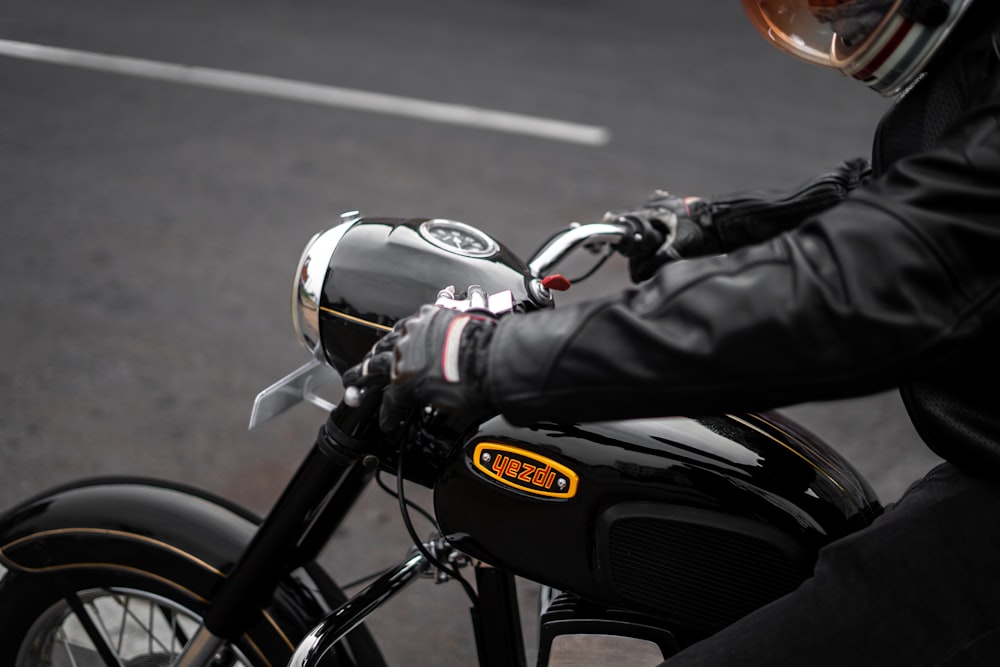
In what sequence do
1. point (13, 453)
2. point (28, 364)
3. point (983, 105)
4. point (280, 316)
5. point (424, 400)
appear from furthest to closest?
1. point (280, 316)
2. point (28, 364)
3. point (13, 453)
4. point (424, 400)
5. point (983, 105)

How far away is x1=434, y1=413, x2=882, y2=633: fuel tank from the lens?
1.43 meters

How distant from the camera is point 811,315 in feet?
3.77

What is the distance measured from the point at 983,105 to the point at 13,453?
3.21 metres

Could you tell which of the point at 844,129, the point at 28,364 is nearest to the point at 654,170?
the point at 844,129

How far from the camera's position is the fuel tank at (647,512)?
143cm

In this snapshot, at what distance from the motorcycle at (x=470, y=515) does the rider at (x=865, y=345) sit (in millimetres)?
101

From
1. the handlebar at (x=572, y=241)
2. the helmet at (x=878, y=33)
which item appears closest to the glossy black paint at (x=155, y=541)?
the handlebar at (x=572, y=241)

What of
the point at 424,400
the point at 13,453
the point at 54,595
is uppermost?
the point at 424,400

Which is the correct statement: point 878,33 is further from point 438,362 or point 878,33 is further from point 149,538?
point 149,538

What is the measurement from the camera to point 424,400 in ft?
4.22

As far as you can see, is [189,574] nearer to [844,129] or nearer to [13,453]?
[13,453]

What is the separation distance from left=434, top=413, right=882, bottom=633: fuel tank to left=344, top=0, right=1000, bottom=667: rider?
84 millimetres

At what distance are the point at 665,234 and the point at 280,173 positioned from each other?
382cm

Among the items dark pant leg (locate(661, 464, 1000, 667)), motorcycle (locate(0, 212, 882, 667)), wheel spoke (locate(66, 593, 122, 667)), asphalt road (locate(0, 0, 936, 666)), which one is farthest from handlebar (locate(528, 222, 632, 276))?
asphalt road (locate(0, 0, 936, 666))
